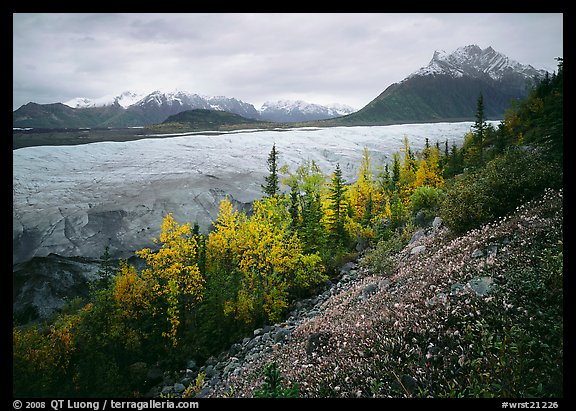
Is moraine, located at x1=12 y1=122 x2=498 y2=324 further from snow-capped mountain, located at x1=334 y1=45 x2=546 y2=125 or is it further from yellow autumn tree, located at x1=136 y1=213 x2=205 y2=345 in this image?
snow-capped mountain, located at x1=334 y1=45 x2=546 y2=125

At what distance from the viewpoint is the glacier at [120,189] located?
1697 centimetres

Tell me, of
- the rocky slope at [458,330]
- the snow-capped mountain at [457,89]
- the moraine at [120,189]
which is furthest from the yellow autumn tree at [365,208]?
the rocky slope at [458,330]

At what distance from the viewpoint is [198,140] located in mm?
34250

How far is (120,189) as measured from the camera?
819 inches

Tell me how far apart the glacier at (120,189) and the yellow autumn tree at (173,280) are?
545 centimetres

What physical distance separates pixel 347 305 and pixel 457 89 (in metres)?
56.9

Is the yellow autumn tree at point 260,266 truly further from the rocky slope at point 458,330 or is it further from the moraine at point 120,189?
the rocky slope at point 458,330

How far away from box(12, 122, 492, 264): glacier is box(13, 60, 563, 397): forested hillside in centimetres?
264

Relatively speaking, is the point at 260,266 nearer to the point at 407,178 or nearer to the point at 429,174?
the point at 429,174

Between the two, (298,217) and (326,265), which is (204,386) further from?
(298,217)

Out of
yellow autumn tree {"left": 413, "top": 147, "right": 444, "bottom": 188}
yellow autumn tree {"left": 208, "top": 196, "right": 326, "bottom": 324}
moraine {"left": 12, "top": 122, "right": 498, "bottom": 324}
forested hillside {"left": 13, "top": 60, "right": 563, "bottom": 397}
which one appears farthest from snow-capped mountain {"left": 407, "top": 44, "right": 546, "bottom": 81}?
moraine {"left": 12, "top": 122, "right": 498, "bottom": 324}

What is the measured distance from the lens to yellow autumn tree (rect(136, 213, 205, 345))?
13.8 metres

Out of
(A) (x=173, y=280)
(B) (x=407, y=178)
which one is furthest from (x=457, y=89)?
(A) (x=173, y=280)

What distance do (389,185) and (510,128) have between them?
1051 cm
